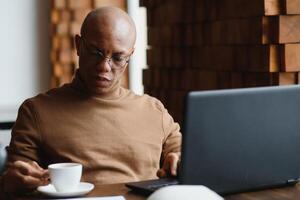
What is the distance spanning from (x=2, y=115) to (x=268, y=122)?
8.69 feet

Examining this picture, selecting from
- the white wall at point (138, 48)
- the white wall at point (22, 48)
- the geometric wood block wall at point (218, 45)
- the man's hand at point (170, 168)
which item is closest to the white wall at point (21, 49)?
the white wall at point (22, 48)

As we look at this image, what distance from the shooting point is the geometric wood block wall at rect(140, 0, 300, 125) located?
2.54 metres

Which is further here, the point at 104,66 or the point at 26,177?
the point at 104,66

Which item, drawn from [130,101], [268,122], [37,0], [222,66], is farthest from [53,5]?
[268,122]

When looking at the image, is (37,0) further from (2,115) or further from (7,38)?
(2,115)

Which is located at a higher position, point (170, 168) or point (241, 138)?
point (241, 138)

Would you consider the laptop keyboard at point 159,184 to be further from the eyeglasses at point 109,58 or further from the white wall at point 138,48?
the white wall at point 138,48

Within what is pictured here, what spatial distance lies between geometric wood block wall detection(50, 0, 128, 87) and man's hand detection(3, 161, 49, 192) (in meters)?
2.24

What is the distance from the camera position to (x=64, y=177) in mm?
1775

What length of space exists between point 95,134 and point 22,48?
2.05m

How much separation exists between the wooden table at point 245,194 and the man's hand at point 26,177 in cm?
3

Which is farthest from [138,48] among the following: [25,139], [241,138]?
[241,138]

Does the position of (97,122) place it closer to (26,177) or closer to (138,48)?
(26,177)

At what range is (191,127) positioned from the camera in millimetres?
1590
